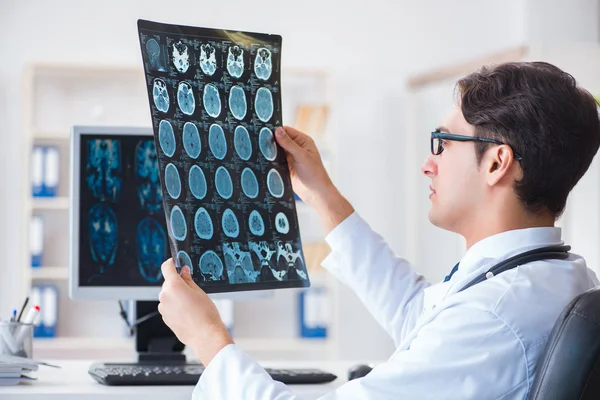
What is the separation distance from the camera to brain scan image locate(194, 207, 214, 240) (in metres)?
1.45

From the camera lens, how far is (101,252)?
6.32 ft

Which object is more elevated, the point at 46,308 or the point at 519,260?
the point at 519,260

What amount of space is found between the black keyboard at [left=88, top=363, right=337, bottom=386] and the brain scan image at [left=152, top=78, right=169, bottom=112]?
568 millimetres

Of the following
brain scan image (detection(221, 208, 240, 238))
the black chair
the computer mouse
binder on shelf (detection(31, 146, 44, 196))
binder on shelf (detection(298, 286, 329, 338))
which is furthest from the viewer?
binder on shelf (detection(298, 286, 329, 338))

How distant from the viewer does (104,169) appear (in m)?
1.96

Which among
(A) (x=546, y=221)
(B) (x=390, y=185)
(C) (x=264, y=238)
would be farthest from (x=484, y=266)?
(B) (x=390, y=185)

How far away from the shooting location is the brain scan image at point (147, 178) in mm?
1977

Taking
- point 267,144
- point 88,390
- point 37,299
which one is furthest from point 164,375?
point 37,299

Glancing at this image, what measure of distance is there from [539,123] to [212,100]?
2.02 ft

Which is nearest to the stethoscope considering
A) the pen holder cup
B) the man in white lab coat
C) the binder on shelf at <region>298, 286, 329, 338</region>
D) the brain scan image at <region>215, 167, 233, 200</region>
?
the man in white lab coat

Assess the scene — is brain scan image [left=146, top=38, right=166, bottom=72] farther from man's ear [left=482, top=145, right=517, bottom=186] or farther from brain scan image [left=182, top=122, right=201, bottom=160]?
man's ear [left=482, top=145, right=517, bottom=186]

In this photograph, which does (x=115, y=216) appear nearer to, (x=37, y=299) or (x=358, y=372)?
(x=358, y=372)

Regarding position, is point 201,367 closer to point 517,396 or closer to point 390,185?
point 517,396

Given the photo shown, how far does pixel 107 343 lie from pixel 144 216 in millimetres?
2250
